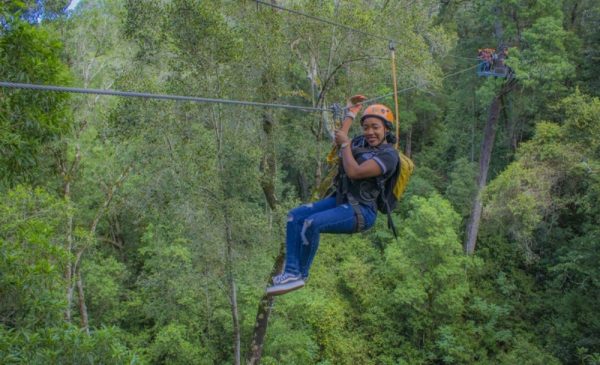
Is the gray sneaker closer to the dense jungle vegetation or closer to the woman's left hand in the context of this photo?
the woman's left hand

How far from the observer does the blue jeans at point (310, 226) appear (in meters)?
3.18

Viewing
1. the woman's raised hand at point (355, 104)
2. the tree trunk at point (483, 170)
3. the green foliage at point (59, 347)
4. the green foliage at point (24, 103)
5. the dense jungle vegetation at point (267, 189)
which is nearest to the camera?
the woman's raised hand at point (355, 104)

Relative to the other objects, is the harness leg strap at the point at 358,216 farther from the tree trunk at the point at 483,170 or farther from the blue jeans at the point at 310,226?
the tree trunk at the point at 483,170

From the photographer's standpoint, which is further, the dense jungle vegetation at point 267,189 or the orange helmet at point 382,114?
the dense jungle vegetation at point 267,189

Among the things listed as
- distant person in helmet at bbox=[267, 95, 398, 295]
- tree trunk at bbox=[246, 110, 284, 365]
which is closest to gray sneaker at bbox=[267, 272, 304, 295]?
distant person in helmet at bbox=[267, 95, 398, 295]

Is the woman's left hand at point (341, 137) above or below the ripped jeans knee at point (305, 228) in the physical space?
above

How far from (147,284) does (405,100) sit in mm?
14314

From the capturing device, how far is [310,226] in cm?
318

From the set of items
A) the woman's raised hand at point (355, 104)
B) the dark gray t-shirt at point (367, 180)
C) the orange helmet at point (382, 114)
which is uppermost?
the woman's raised hand at point (355, 104)

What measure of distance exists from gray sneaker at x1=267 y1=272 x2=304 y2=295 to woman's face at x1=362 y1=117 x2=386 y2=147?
1.01 m

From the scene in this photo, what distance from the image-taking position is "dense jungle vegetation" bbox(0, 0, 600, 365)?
514cm

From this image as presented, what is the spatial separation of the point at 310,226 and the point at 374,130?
759mm

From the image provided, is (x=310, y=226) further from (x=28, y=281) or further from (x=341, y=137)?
(x=28, y=281)

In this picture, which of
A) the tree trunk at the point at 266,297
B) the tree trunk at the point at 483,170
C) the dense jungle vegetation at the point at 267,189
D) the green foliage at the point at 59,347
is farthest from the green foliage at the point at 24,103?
the tree trunk at the point at 483,170
